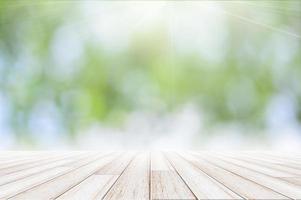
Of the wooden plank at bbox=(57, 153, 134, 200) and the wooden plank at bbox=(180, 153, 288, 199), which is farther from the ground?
the wooden plank at bbox=(57, 153, 134, 200)

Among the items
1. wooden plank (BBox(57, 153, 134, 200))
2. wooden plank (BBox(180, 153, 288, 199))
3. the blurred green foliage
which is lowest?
wooden plank (BBox(180, 153, 288, 199))

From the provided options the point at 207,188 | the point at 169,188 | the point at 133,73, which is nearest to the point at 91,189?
the point at 169,188

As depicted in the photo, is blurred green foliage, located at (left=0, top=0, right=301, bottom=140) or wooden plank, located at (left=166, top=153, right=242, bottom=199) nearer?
wooden plank, located at (left=166, top=153, right=242, bottom=199)

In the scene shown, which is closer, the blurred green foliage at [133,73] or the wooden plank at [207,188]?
the wooden plank at [207,188]

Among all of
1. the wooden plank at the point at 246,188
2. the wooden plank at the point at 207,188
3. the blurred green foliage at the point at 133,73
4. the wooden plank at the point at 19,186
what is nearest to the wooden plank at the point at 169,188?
the wooden plank at the point at 207,188

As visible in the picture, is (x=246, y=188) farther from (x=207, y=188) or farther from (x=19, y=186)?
(x=19, y=186)

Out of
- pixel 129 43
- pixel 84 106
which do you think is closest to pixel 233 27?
pixel 129 43

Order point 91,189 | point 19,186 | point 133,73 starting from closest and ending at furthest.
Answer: point 91,189 < point 19,186 < point 133,73

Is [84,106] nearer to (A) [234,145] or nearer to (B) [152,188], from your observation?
(A) [234,145]

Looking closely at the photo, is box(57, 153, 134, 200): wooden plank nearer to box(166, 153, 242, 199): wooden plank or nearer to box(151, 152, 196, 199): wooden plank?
box(151, 152, 196, 199): wooden plank

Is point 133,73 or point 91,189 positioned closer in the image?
point 91,189

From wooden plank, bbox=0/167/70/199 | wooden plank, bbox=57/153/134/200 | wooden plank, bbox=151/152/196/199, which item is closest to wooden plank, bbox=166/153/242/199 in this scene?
wooden plank, bbox=151/152/196/199

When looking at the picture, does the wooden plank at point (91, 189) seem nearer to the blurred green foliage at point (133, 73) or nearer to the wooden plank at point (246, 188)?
the wooden plank at point (246, 188)

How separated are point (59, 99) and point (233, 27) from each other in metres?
2.98
